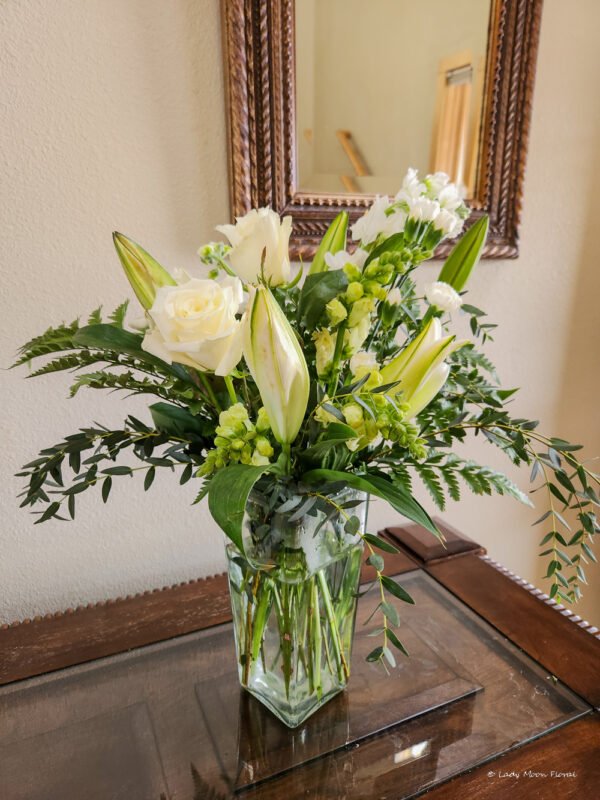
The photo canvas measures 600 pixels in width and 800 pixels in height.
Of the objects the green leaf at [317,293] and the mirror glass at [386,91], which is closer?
the green leaf at [317,293]

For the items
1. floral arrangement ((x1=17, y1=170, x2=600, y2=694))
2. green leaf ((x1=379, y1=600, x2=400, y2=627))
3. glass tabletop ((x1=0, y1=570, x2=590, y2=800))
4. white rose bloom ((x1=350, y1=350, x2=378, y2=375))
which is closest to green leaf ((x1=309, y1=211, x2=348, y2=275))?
floral arrangement ((x1=17, y1=170, x2=600, y2=694))

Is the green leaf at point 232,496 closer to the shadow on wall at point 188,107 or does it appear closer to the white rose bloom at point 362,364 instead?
the white rose bloom at point 362,364

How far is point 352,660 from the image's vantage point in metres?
0.72

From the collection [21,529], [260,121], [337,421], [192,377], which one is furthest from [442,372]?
[21,529]

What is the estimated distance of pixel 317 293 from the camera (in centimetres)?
50

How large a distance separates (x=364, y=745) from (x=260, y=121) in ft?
2.63

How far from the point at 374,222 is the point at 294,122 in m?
0.40

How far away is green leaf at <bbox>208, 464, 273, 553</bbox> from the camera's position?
406 millimetres

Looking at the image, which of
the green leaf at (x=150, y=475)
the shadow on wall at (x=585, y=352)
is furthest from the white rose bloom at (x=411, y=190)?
the shadow on wall at (x=585, y=352)

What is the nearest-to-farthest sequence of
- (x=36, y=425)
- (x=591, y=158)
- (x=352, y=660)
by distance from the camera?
(x=352, y=660) < (x=36, y=425) < (x=591, y=158)

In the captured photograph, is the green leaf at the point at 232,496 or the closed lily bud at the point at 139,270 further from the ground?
the closed lily bud at the point at 139,270

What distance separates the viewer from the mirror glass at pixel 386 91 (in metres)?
0.85

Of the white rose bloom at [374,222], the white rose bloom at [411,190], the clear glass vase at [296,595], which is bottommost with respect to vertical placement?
the clear glass vase at [296,595]

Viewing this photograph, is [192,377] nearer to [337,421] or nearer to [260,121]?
[337,421]
